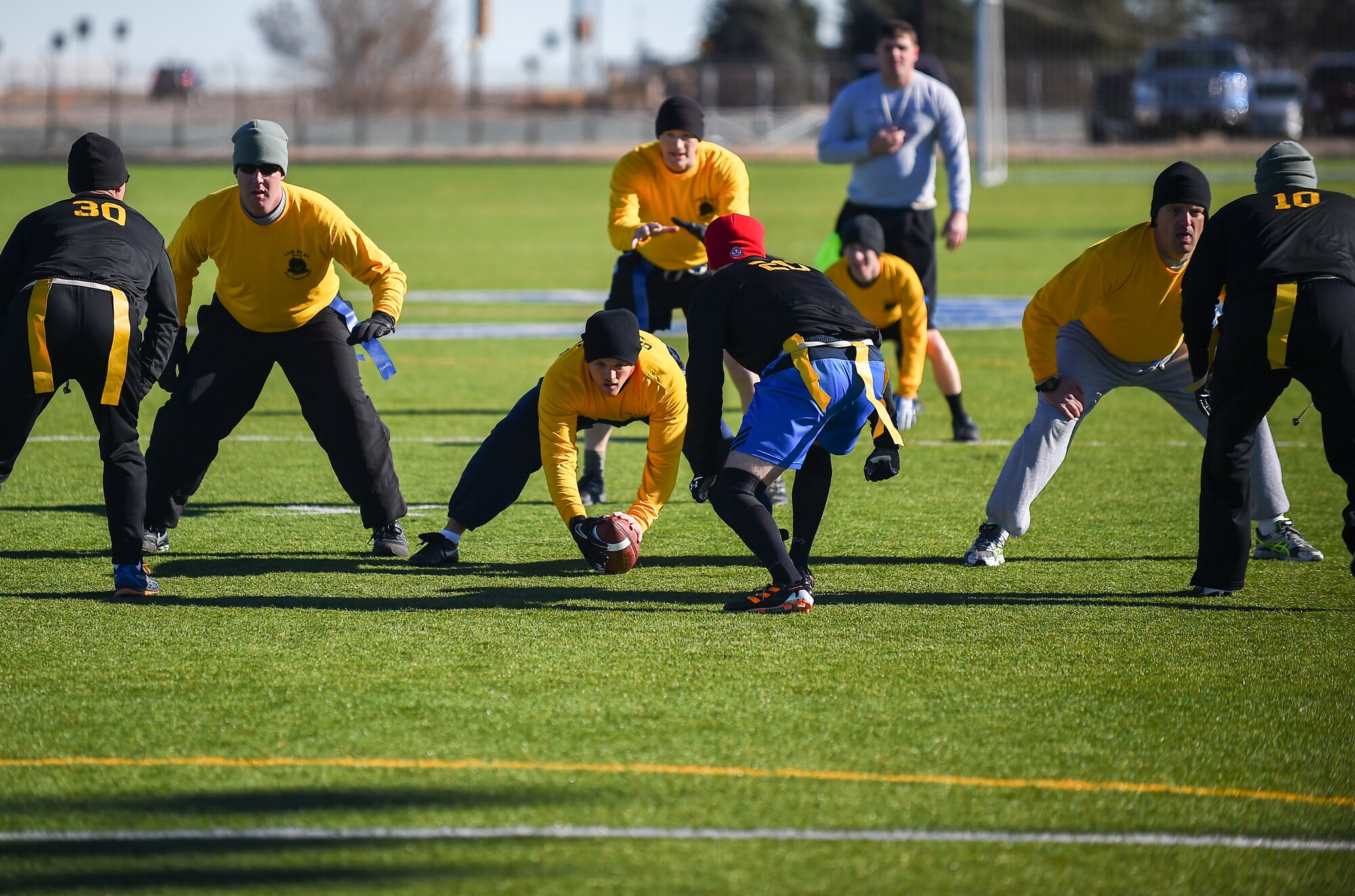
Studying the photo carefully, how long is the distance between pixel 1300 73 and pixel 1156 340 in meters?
35.7

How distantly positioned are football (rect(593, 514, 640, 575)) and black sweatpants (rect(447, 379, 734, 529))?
2.26 feet

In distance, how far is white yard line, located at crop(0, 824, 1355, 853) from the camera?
3850mm

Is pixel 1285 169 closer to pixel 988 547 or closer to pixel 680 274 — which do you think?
pixel 988 547

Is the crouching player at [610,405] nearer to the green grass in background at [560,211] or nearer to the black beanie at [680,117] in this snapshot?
the black beanie at [680,117]

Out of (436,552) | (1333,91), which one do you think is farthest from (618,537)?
(1333,91)

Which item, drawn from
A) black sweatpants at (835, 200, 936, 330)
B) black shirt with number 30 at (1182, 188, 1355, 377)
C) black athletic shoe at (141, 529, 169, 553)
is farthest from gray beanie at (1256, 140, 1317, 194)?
black athletic shoe at (141, 529, 169, 553)

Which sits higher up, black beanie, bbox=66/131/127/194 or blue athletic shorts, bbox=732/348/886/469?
black beanie, bbox=66/131/127/194

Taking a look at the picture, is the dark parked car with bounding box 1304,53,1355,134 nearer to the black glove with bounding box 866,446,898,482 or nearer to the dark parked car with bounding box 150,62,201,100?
the black glove with bounding box 866,446,898,482

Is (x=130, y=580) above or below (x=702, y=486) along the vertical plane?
below

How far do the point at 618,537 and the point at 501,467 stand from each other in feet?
2.85

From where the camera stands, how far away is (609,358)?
5812 millimetres

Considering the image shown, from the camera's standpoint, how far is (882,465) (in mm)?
5859

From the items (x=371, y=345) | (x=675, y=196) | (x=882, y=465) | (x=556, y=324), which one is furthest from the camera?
(x=556, y=324)

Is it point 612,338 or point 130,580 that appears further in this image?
point 130,580
